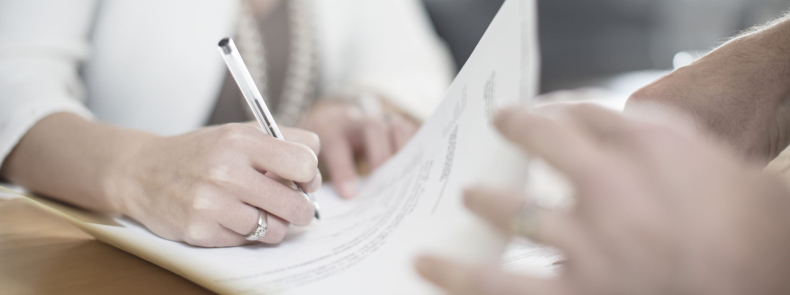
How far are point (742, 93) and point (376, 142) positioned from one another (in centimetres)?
41

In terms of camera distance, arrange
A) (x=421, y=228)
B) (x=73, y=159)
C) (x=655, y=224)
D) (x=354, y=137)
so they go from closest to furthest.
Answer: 1. (x=655, y=224)
2. (x=421, y=228)
3. (x=73, y=159)
4. (x=354, y=137)

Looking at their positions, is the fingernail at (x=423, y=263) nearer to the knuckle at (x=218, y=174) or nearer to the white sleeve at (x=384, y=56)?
the knuckle at (x=218, y=174)

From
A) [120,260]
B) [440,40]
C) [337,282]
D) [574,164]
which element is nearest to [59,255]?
[120,260]

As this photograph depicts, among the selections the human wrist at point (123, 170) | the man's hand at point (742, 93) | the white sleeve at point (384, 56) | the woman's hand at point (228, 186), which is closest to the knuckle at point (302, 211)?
the woman's hand at point (228, 186)

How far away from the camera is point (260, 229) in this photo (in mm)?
312

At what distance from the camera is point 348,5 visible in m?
1.05

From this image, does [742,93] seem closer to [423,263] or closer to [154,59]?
[423,263]

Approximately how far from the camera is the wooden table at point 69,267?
0.92 ft

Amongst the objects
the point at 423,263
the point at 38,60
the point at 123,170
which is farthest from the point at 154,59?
the point at 423,263

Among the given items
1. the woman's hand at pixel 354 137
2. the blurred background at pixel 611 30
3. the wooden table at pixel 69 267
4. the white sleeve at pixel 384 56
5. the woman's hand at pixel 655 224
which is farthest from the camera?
the blurred background at pixel 611 30

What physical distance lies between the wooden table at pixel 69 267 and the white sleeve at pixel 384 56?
0.56 meters

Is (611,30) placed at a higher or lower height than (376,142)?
higher

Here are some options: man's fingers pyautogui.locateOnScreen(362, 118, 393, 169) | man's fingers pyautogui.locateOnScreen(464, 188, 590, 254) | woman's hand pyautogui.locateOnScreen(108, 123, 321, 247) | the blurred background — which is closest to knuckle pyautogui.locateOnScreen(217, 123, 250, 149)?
woman's hand pyautogui.locateOnScreen(108, 123, 321, 247)

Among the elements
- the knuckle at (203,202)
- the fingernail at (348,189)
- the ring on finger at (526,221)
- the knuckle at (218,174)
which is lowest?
the knuckle at (203,202)
